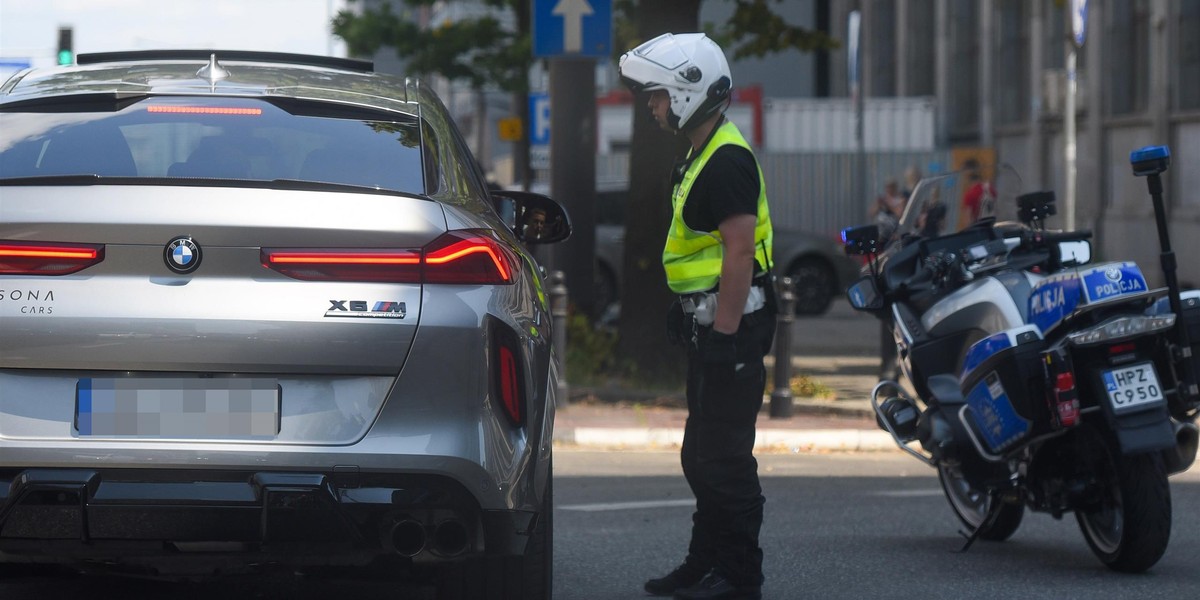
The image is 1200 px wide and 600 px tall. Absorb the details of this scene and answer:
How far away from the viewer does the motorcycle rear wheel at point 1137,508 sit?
568cm

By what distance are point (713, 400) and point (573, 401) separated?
6.60 m

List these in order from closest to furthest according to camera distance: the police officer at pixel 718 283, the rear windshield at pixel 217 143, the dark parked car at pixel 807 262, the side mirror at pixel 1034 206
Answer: the rear windshield at pixel 217 143 → the police officer at pixel 718 283 → the side mirror at pixel 1034 206 → the dark parked car at pixel 807 262

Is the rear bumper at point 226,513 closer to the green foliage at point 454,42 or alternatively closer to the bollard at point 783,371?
the bollard at point 783,371

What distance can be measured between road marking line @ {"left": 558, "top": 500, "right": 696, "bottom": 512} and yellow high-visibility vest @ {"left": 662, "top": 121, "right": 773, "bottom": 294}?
2.44 metres

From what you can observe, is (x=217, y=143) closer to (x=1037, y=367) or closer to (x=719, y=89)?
(x=719, y=89)

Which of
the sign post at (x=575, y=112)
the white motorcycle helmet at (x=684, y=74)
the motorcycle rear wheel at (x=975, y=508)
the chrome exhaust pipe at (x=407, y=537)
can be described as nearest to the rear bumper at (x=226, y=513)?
the chrome exhaust pipe at (x=407, y=537)

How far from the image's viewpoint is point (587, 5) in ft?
40.6

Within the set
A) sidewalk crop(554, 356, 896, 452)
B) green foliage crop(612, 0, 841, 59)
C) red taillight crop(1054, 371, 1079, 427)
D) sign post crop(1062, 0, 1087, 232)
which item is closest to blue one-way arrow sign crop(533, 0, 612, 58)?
green foliage crop(612, 0, 841, 59)

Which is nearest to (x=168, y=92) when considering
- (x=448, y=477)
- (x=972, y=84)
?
(x=448, y=477)

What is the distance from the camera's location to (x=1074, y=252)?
6.37m

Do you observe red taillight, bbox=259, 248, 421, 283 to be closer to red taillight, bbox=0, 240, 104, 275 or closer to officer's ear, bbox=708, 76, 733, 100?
red taillight, bbox=0, 240, 104, 275

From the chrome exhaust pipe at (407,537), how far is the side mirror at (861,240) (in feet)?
9.11

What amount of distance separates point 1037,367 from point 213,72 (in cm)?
292

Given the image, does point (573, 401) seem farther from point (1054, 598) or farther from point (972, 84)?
point (972, 84)
